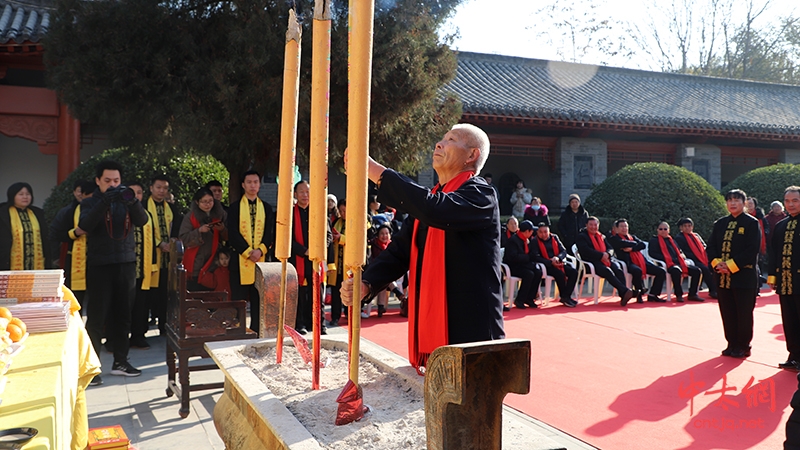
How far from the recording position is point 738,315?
6.21 metres

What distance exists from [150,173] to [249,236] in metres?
3.37

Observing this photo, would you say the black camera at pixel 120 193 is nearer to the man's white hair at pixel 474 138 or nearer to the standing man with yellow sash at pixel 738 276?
the man's white hair at pixel 474 138

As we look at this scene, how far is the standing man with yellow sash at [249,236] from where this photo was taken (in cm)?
629

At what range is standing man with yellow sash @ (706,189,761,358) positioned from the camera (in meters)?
6.16

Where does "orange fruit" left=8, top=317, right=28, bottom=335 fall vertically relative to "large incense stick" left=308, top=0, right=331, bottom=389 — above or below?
below

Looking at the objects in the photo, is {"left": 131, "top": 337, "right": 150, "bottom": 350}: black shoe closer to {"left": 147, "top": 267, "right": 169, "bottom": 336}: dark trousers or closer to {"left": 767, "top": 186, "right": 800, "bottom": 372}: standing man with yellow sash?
{"left": 147, "top": 267, "right": 169, "bottom": 336}: dark trousers

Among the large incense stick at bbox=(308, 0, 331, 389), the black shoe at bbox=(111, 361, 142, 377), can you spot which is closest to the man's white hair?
the large incense stick at bbox=(308, 0, 331, 389)

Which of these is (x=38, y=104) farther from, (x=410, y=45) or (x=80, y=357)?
(x=80, y=357)

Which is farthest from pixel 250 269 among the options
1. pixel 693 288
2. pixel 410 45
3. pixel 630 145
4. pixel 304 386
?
pixel 630 145

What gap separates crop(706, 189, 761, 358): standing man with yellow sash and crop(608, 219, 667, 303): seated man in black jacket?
4.01 m

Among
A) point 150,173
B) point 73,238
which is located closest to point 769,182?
point 150,173

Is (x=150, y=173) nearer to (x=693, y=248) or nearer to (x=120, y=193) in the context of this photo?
(x=120, y=193)

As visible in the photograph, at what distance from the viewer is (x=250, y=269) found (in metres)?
6.46

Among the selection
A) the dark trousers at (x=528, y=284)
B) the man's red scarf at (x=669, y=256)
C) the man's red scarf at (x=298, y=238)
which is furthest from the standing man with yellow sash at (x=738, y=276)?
the man's red scarf at (x=669, y=256)
